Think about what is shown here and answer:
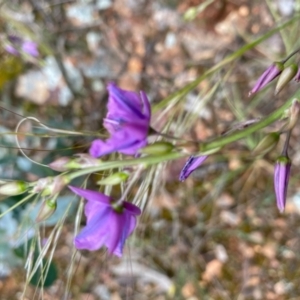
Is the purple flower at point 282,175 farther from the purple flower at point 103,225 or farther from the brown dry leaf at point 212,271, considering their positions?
the brown dry leaf at point 212,271

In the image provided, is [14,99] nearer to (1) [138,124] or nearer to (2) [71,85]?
(2) [71,85]

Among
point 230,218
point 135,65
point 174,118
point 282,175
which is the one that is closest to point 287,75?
point 282,175

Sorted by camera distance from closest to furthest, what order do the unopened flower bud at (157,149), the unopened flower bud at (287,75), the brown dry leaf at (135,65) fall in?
1. the unopened flower bud at (157,149)
2. the unopened flower bud at (287,75)
3. the brown dry leaf at (135,65)

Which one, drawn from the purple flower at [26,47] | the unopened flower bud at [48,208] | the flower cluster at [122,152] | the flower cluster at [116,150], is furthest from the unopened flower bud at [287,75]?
the purple flower at [26,47]

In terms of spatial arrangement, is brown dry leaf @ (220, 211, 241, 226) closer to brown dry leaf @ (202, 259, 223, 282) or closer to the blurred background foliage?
the blurred background foliage

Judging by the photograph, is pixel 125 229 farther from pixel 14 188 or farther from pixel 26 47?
pixel 26 47

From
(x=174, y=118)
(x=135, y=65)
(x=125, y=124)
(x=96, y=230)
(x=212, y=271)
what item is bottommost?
(x=212, y=271)
